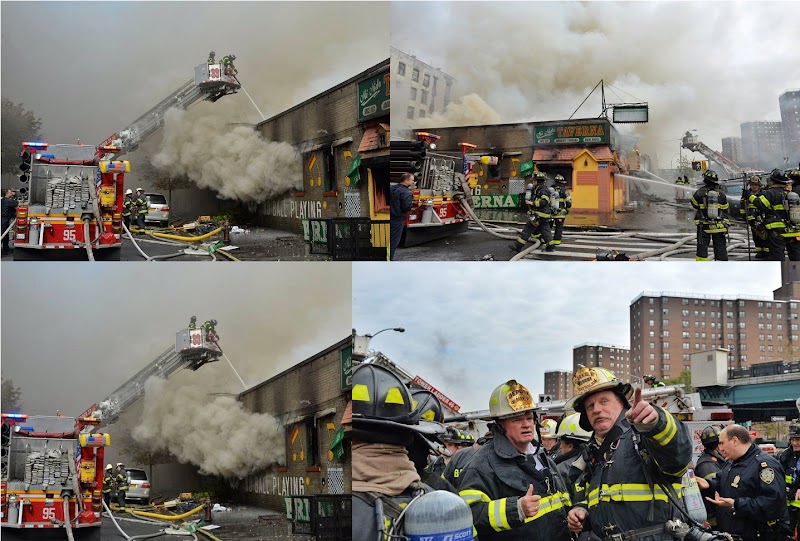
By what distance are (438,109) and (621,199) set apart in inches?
75.0

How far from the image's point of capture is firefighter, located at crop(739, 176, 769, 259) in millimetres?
7352

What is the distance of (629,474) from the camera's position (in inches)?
191

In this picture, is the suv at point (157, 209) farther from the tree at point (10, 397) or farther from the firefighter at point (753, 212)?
the firefighter at point (753, 212)

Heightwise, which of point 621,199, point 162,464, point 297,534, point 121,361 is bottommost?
point 297,534

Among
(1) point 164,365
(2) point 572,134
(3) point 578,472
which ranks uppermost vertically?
(2) point 572,134

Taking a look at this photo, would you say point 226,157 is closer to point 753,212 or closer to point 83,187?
point 83,187

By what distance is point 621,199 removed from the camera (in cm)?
748

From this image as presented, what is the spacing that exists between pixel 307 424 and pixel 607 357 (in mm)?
2765

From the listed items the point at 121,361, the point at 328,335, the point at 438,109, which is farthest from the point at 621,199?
the point at 121,361

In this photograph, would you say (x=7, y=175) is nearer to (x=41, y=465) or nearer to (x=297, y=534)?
(x=41, y=465)

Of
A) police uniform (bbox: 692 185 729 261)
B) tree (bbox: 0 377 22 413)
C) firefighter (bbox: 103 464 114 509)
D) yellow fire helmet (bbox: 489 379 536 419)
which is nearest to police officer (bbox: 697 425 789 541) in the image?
yellow fire helmet (bbox: 489 379 536 419)

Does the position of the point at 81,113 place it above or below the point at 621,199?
above

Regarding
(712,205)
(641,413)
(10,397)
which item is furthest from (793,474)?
(10,397)

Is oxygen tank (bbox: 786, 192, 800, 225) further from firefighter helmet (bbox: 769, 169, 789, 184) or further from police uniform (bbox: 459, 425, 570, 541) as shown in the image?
police uniform (bbox: 459, 425, 570, 541)
